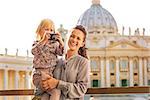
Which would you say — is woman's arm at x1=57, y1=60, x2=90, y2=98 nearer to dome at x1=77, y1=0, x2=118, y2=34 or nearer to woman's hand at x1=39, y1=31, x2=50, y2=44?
woman's hand at x1=39, y1=31, x2=50, y2=44

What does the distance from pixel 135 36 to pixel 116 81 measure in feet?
14.4

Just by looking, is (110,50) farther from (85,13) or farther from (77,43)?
(77,43)

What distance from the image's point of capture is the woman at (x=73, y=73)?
1758 mm

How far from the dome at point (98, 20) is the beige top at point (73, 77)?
136 feet

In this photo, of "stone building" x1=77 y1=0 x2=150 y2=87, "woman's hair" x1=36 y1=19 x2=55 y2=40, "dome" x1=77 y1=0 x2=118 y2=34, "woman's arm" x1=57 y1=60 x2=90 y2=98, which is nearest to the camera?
"woman's arm" x1=57 y1=60 x2=90 y2=98

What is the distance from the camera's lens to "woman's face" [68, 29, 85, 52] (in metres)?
1.84

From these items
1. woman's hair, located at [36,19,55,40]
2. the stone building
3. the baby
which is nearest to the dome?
the stone building

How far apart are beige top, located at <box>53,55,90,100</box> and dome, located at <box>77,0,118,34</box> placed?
136ft

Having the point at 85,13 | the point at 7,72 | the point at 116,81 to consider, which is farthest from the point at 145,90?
the point at 85,13

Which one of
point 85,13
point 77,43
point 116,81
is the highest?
point 85,13

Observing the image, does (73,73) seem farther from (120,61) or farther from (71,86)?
(120,61)

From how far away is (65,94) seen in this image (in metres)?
1.76

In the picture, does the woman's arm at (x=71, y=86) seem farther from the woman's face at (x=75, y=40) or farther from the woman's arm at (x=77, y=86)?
the woman's face at (x=75, y=40)

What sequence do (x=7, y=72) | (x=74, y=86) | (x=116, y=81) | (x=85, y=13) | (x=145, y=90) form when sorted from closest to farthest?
(x=74, y=86)
(x=145, y=90)
(x=7, y=72)
(x=116, y=81)
(x=85, y=13)
